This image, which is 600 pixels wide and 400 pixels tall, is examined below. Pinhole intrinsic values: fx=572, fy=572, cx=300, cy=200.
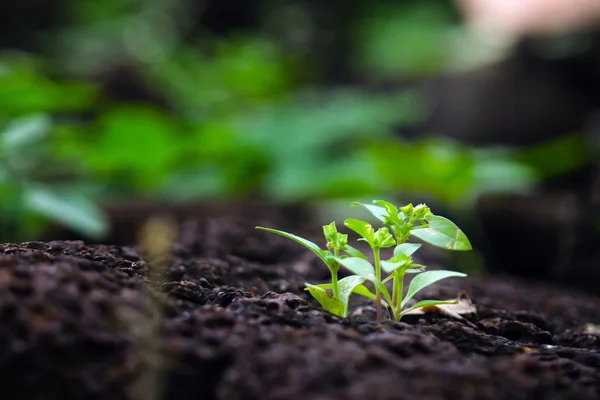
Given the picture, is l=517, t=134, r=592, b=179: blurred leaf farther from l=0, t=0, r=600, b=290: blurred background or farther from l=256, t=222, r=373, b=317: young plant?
l=256, t=222, r=373, b=317: young plant

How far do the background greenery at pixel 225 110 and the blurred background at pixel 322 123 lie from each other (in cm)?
2

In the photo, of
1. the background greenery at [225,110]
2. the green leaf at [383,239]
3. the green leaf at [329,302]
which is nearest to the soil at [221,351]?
the green leaf at [329,302]

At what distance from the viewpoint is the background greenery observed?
286cm

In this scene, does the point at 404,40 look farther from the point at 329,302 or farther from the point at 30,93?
the point at 329,302

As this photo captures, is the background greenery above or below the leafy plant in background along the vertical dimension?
above

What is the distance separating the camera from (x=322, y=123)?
464 centimetres

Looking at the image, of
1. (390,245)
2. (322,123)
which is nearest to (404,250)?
(390,245)

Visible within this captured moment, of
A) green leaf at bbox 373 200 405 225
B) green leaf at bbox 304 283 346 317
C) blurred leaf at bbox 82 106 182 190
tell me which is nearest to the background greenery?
blurred leaf at bbox 82 106 182 190

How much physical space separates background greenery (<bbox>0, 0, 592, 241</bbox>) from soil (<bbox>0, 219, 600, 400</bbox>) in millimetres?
1301

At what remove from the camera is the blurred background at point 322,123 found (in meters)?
2.82

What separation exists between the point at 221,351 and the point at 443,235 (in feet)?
1.44

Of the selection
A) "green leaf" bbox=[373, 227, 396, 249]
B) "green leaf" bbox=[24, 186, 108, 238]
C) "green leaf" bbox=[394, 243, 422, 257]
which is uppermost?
"green leaf" bbox=[24, 186, 108, 238]

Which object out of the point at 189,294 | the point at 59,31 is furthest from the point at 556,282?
the point at 59,31

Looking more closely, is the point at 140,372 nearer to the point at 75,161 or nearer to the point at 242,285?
the point at 242,285
